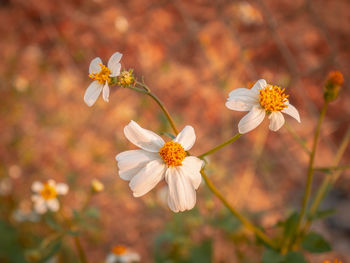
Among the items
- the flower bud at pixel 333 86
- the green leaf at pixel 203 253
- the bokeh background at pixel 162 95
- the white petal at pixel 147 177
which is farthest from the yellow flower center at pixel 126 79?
the bokeh background at pixel 162 95

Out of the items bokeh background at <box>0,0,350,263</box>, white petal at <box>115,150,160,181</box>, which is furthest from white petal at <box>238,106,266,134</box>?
bokeh background at <box>0,0,350,263</box>

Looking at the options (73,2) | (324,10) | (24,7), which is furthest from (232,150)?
(24,7)

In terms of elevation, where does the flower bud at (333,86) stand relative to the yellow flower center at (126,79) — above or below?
below

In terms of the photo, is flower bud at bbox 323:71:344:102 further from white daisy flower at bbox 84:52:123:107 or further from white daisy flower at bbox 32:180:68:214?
white daisy flower at bbox 32:180:68:214

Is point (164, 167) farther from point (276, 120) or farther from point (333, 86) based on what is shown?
point (333, 86)

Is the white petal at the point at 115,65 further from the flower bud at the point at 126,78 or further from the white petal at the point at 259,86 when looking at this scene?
the white petal at the point at 259,86

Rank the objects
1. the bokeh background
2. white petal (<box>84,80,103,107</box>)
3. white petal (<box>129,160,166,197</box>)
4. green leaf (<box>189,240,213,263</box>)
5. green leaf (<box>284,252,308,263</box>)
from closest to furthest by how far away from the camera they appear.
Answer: white petal (<box>129,160,166,197</box>) → white petal (<box>84,80,103,107</box>) → green leaf (<box>284,252,308,263</box>) → green leaf (<box>189,240,213,263</box>) → the bokeh background

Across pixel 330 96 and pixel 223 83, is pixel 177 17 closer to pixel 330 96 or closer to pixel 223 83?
pixel 223 83
